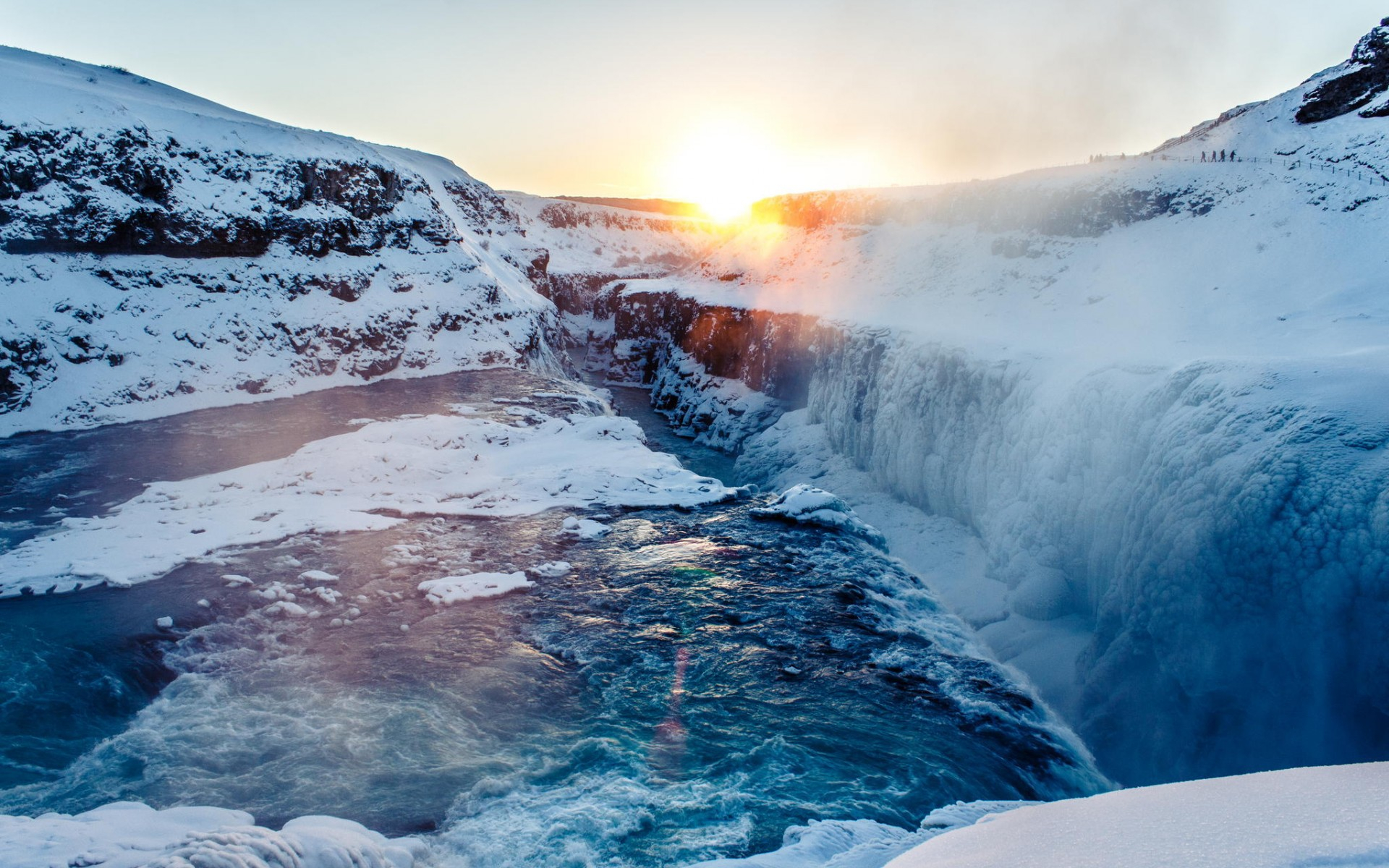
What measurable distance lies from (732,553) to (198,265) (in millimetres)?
30806

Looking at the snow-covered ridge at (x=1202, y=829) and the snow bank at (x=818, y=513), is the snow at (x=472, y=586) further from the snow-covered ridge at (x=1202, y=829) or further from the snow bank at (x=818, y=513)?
the snow-covered ridge at (x=1202, y=829)

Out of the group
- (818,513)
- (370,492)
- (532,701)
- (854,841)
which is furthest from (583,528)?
(854,841)

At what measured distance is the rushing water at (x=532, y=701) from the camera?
26.5ft

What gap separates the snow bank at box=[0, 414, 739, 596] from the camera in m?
14.3

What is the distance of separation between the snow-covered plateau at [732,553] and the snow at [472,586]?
0.58ft

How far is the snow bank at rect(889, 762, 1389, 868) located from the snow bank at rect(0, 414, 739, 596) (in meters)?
14.0

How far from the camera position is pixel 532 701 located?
1034cm

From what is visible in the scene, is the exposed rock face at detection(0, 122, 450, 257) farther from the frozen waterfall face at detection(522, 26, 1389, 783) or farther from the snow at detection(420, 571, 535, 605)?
the snow at detection(420, 571, 535, 605)

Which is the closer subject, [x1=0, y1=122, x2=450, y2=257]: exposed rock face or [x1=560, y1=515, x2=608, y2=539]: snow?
[x1=560, y1=515, x2=608, y2=539]: snow

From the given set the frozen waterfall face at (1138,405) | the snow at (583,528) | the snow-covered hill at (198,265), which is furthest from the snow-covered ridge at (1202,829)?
the snow-covered hill at (198,265)

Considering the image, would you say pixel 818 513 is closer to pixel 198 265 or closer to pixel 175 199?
pixel 198 265

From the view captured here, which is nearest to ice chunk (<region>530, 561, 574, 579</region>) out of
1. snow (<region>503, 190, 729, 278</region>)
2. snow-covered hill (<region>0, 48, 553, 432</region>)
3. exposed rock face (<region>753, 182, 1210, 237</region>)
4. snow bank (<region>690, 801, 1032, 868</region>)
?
snow bank (<region>690, 801, 1032, 868</region>)

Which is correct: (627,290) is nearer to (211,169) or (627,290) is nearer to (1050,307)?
(211,169)

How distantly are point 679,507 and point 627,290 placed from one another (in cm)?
4003
